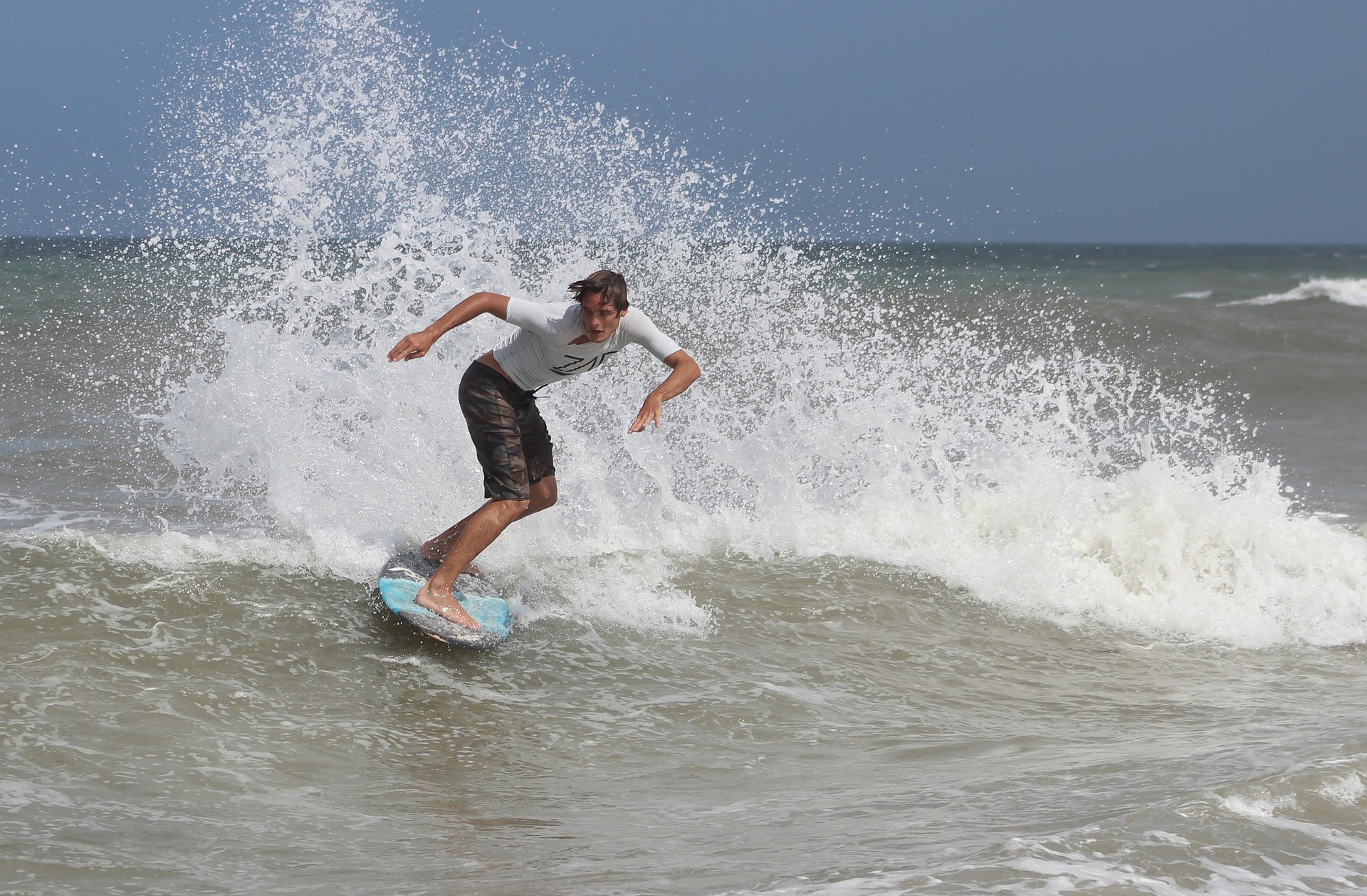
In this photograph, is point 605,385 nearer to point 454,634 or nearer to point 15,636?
point 454,634

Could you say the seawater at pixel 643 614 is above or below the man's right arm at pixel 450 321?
below

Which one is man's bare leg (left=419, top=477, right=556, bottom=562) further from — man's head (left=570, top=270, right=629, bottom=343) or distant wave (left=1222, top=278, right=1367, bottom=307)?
distant wave (left=1222, top=278, right=1367, bottom=307)

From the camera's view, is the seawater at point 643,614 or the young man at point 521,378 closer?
the seawater at point 643,614

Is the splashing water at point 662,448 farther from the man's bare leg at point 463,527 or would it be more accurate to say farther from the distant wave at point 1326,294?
the distant wave at point 1326,294

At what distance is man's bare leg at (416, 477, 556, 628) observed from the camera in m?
5.45

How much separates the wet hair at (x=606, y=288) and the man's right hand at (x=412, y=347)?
652mm

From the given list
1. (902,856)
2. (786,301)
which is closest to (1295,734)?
(902,856)

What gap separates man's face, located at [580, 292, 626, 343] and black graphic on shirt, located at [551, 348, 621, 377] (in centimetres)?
18

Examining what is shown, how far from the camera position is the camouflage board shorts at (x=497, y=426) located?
544 centimetres

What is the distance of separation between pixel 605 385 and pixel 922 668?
3354mm

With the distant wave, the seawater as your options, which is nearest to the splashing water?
the seawater

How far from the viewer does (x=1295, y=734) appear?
4578 millimetres

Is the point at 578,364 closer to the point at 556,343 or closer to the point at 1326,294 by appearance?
the point at 556,343

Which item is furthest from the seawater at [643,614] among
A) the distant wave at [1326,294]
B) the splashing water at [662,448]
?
the distant wave at [1326,294]
